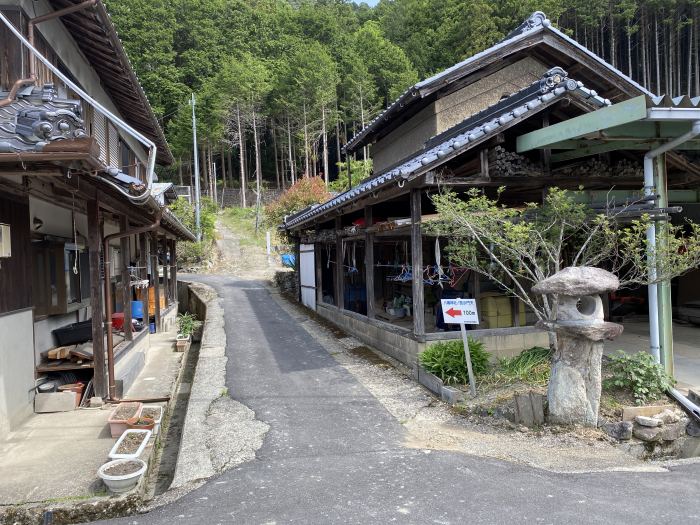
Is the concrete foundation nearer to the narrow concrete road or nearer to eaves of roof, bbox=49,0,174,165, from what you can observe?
the narrow concrete road

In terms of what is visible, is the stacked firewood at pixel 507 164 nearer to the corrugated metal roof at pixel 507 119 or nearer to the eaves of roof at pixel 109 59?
the corrugated metal roof at pixel 507 119

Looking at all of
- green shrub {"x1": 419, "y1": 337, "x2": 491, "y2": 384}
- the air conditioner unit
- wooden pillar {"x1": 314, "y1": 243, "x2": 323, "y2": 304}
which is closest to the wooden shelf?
the air conditioner unit

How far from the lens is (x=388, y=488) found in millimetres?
4418

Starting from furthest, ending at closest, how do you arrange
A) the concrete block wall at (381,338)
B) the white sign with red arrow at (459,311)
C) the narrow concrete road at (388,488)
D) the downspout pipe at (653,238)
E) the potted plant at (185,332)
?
the potted plant at (185,332), the concrete block wall at (381,338), the white sign with red arrow at (459,311), the downspout pipe at (653,238), the narrow concrete road at (388,488)

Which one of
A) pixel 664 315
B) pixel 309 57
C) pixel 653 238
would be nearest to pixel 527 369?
pixel 664 315

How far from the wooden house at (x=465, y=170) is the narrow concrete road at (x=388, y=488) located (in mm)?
3333

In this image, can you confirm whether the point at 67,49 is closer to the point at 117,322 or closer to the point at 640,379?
the point at 117,322

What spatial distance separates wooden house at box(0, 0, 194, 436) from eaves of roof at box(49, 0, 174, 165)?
0.03 m

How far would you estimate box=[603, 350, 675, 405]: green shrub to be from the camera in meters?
6.16

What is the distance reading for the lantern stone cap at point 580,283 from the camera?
17.7 feet

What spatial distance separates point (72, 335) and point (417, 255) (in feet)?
19.7

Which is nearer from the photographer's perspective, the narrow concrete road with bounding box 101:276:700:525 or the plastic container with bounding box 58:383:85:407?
the narrow concrete road with bounding box 101:276:700:525

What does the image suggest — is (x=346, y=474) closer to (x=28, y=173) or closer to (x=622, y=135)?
(x=28, y=173)

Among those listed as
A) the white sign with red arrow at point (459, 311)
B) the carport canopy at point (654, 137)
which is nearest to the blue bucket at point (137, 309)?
the white sign with red arrow at point (459, 311)
